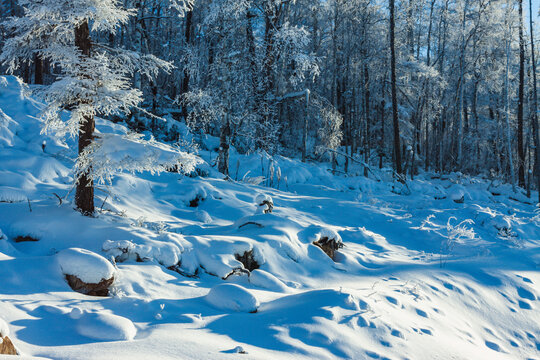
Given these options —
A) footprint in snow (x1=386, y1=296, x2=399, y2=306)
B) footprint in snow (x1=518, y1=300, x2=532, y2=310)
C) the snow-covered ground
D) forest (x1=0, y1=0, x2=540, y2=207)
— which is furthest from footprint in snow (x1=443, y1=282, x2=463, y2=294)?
forest (x1=0, y1=0, x2=540, y2=207)

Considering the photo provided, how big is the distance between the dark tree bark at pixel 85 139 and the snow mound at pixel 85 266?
1.56m

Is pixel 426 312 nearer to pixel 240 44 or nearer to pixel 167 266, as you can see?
pixel 167 266

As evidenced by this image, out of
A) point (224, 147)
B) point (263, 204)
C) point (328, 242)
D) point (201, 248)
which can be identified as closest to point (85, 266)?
point (201, 248)

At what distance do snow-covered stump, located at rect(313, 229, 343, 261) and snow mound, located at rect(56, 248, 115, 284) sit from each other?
3836 millimetres

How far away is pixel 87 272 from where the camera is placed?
A: 12.3 ft

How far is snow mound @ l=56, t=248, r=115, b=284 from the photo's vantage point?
148 inches

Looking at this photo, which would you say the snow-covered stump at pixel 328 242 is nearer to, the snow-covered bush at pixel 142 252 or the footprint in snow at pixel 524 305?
the snow-covered bush at pixel 142 252

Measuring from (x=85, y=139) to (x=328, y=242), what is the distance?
14.9ft

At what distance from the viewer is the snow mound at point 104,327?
9.29 ft

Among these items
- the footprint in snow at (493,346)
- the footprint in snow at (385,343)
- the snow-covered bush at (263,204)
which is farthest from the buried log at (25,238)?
the footprint in snow at (493,346)

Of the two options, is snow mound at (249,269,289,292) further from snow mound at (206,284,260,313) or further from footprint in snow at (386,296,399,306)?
footprint in snow at (386,296,399,306)

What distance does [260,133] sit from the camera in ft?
41.3

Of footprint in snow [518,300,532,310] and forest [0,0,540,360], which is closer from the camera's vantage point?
forest [0,0,540,360]

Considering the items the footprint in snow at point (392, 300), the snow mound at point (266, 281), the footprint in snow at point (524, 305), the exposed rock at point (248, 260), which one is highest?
the exposed rock at point (248, 260)
